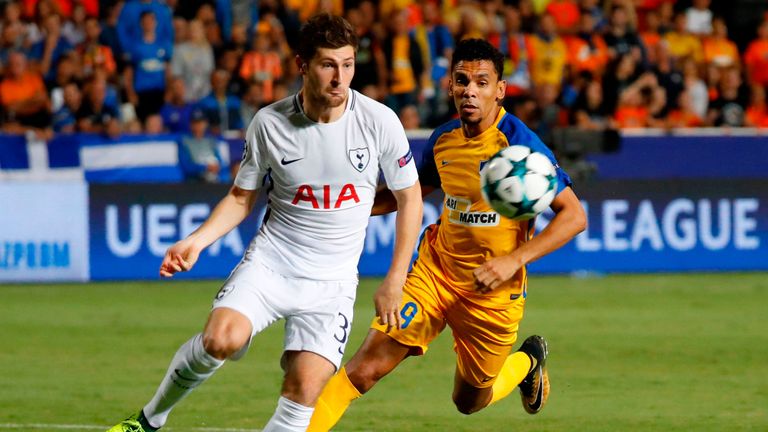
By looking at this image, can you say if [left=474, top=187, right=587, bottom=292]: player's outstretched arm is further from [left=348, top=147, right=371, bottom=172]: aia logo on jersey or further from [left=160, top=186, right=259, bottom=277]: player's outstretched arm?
[left=160, top=186, right=259, bottom=277]: player's outstretched arm

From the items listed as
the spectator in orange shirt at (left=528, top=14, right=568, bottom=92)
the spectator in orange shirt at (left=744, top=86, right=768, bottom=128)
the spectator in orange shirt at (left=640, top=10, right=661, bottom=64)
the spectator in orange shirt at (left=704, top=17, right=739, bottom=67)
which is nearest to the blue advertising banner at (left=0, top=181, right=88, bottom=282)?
the spectator in orange shirt at (left=528, top=14, right=568, bottom=92)

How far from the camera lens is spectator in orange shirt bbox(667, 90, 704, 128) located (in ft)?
63.2

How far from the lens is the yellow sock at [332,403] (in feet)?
21.3

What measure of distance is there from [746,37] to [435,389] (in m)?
14.2

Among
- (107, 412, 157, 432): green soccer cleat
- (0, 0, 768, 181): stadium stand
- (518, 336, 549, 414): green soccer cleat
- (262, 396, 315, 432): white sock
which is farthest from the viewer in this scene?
(0, 0, 768, 181): stadium stand

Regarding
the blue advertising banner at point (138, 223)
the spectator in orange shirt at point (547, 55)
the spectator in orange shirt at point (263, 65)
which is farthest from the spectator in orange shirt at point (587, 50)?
the blue advertising banner at point (138, 223)

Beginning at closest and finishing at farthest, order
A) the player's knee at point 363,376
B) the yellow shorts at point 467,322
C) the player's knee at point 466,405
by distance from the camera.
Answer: the player's knee at point 363,376 → the yellow shorts at point 467,322 → the player's knee at point 466,405

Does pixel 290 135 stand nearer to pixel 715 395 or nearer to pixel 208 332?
pixel 208 332

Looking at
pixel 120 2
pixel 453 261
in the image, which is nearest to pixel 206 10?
pixel 120 2

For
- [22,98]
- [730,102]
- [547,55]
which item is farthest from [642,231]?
[22,98]

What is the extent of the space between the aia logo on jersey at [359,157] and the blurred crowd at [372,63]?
10668 mm

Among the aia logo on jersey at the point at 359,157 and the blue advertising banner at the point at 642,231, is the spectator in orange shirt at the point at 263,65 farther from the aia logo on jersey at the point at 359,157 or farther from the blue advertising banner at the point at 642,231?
the aia logo on jersey at the point at 359,157

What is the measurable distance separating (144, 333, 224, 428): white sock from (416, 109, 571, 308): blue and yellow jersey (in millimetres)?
1650

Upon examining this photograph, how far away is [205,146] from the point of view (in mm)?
16375
